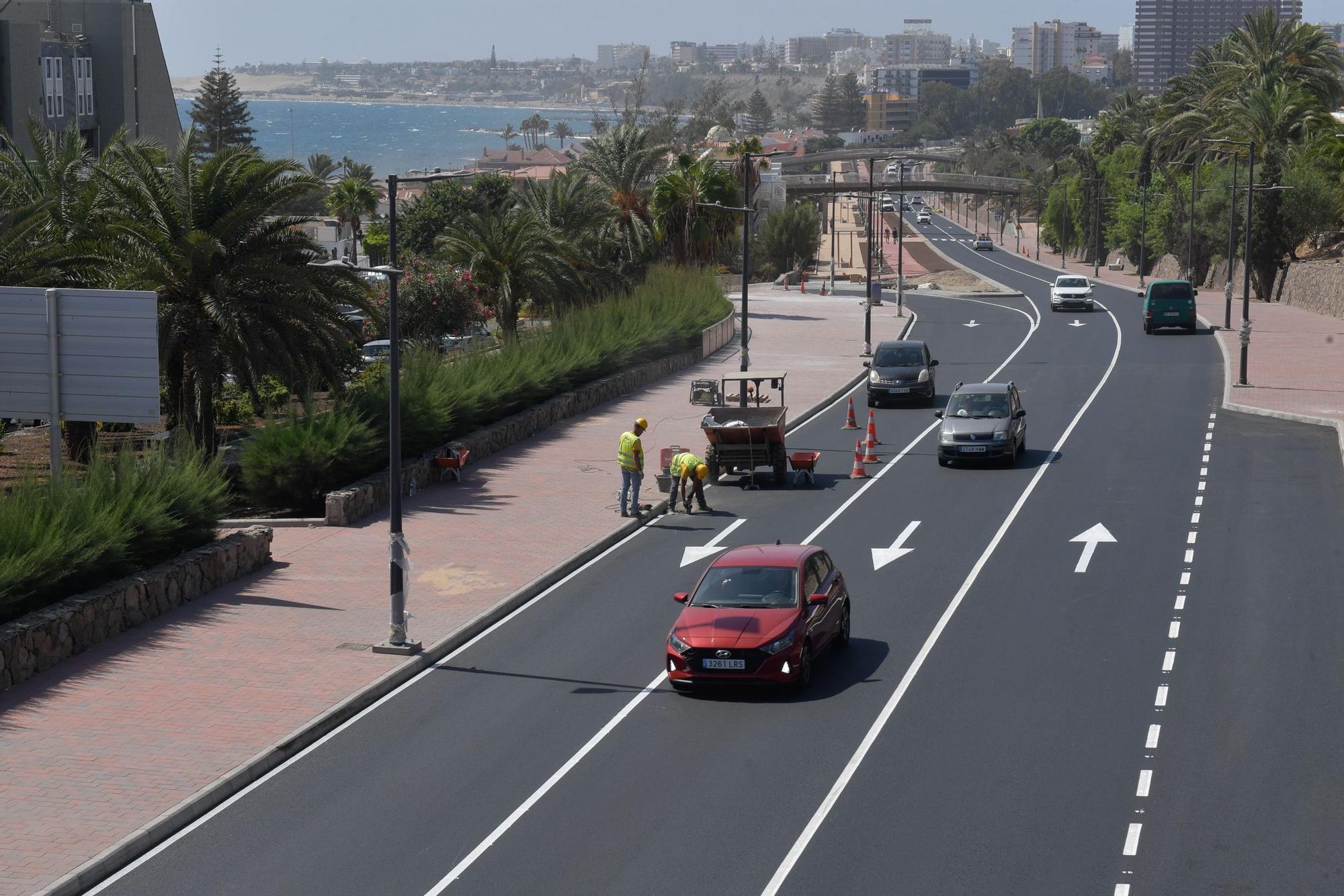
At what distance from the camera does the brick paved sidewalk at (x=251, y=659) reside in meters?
14.8

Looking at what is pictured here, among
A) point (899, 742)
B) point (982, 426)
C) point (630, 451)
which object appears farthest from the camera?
point (982, 426)

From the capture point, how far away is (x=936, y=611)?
72.4ft

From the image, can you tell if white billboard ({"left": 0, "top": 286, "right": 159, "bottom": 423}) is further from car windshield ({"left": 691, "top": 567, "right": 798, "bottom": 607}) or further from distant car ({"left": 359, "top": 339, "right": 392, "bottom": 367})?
distant car ({"left": 359, "top": 339, "right": 392, "bottom": 367})

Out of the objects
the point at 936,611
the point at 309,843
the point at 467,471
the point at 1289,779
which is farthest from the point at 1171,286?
the point at 309,843

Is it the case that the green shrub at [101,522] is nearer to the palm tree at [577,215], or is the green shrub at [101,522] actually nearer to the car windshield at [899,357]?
the car windshield at [899,357]

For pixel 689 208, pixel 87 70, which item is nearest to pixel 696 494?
pixel 689 208

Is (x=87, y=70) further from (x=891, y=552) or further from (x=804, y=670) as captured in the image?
(x=804, y=670)

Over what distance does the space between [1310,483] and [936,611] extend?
1273cm

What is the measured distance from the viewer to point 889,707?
17812 mm

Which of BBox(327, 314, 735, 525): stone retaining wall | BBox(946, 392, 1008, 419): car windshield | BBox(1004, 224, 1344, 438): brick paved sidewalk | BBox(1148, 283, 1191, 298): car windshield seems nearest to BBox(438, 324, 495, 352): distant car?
BBox(327, 314, 735, 525): stone retaining wall

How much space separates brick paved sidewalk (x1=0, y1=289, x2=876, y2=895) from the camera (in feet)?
48.5

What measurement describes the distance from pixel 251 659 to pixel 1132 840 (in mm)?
10947

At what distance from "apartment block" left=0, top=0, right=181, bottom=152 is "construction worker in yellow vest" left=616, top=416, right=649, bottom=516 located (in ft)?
154

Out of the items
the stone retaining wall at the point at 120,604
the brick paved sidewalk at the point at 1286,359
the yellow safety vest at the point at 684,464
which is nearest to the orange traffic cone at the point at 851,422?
the brick paved sidewalk at the point at 1286,359
